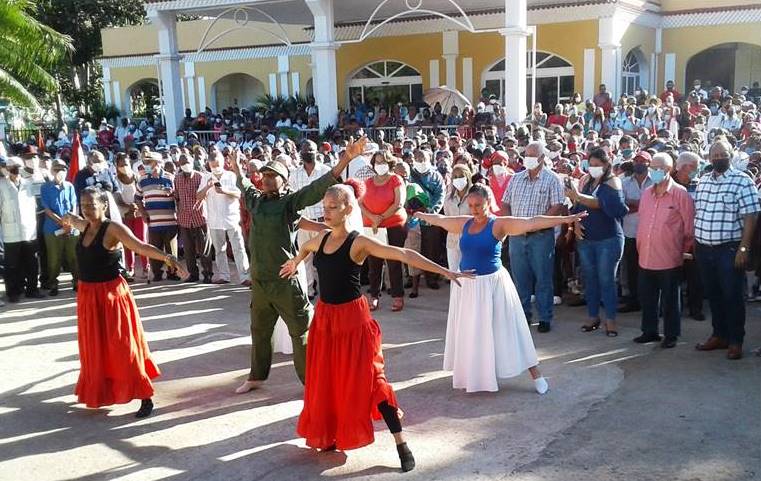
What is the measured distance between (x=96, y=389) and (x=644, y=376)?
14.0 feet

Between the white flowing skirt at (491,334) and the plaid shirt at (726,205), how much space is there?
1.96 metres

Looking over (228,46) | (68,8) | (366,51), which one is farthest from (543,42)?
(68,8)

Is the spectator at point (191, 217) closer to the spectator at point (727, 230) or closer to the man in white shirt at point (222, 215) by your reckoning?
the man in white shirt at point (222, 215)

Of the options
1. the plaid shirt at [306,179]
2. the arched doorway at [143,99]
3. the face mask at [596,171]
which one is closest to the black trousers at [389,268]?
the plaid shirt at [306,179]

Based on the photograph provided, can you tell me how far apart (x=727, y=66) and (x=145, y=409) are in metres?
23.3

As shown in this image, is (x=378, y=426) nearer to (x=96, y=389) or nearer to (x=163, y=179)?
(x=96, y=389)

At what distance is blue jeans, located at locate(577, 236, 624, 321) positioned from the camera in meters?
7.25

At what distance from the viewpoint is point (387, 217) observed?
8.31 meters

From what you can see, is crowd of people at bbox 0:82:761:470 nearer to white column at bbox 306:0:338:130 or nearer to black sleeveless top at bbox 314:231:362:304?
black sleeveless top at bbox 314:231:362:304

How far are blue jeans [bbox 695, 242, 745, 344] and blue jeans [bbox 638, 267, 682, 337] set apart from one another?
0.86 ft

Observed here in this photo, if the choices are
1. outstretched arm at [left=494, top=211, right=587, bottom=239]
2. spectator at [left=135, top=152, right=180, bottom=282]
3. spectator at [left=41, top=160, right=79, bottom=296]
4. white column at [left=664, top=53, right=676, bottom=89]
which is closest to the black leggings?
outstretched arm at [left=494, top=211, right=587, bottom=239]

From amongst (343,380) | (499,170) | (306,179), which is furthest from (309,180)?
(343,380)

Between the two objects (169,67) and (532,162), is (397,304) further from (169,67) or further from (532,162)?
(169,67)

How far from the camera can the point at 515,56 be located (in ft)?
52.1
